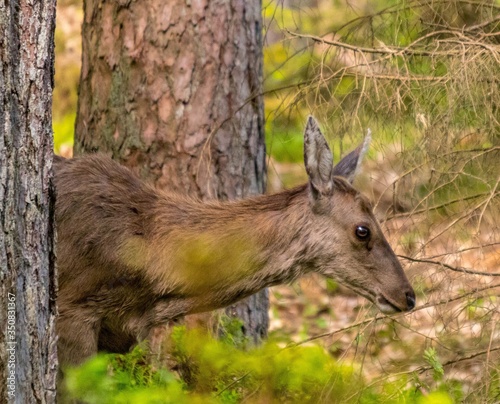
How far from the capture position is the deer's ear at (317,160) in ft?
19.8

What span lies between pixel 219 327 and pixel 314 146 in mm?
2183

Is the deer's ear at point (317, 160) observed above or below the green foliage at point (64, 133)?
below

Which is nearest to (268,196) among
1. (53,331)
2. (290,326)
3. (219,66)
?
(219,66)

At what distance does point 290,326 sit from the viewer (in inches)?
460

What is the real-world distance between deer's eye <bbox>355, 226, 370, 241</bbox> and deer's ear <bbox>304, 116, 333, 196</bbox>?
1.14ft

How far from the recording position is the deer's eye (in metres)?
6.45

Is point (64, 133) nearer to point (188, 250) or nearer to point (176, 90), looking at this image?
point (176, 90)

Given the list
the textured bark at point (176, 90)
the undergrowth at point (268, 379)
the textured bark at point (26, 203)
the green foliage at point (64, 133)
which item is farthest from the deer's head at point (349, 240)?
the green foliage at point (64, 133)

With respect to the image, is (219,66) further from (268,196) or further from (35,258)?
(35,258)

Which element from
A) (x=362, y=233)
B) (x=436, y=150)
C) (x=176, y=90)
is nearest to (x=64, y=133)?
(x=176, y=90)

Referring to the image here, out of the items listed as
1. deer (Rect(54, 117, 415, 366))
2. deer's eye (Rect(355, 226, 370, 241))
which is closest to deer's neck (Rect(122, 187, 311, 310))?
deer (Rect(54, 117, 415, 366))

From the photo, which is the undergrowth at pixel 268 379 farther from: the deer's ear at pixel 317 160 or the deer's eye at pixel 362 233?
the deer's ear at pixel 317 160

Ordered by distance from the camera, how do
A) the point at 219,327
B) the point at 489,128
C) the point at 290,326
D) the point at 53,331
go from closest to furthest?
the point at 53,331
the point at 489,128
the point at 219,327
the point at 290,326

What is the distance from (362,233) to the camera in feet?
21.2
